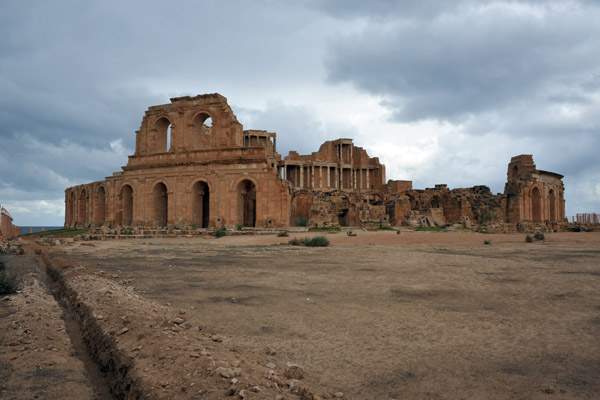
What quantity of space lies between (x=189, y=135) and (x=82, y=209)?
57.0 feet

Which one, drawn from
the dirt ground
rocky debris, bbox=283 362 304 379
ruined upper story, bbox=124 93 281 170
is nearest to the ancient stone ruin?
ruined upper story, bbox=124 93 281 170

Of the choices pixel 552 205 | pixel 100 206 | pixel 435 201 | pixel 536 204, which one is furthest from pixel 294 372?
pixel 552 205

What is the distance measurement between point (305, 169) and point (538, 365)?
168 ft

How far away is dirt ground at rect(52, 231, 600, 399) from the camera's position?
2801mm

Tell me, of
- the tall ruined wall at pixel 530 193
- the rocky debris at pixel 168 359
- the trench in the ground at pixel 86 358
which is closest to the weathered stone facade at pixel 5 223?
the trench in the ground at pixel 86 358

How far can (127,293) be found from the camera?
5.56 m

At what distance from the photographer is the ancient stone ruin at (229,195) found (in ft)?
93.7

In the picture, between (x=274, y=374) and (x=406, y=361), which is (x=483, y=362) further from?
(x=274, y=374)

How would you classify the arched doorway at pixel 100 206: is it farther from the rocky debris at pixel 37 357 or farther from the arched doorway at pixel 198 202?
the rocky debris at pixel 37 357

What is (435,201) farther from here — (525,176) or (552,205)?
(552,205)

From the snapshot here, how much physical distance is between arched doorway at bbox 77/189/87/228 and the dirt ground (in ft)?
117

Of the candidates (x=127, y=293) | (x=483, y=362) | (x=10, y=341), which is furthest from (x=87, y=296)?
(x=483, y=362)

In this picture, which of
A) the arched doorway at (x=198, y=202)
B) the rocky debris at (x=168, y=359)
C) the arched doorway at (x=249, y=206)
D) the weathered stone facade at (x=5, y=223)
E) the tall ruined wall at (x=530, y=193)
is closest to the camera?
the rocky debris at (x=168, y=359)

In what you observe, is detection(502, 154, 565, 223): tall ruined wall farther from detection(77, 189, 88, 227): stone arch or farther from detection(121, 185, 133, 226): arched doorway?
detection(77, 189, 88, 227): stone arch
